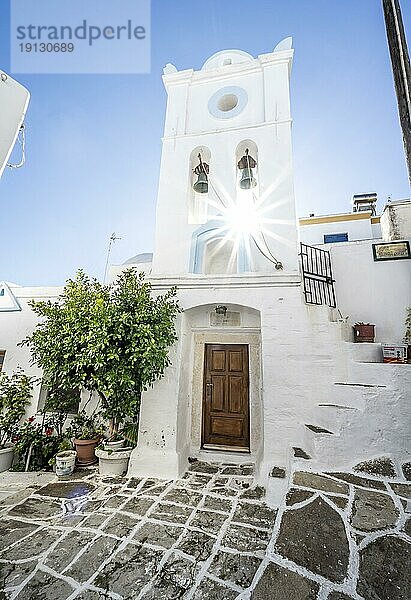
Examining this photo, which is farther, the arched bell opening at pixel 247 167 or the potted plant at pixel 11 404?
the arched bell opening at pixel 247 167

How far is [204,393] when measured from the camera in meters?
6.34

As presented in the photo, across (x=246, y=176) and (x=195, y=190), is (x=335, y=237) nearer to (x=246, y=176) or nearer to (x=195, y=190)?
(x=246, y=176)

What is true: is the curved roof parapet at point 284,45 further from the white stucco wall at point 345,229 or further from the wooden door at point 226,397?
the wooden door at point 226,397

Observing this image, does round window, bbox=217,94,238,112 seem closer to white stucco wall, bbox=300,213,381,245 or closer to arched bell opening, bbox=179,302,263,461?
arched bell opening, bbox=179,302,263,461

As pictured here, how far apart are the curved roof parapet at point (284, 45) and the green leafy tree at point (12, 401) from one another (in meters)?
10.9

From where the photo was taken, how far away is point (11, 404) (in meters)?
6.24

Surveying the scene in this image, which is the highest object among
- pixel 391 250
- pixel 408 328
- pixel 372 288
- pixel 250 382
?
pixel 391 250

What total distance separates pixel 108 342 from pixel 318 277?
4903 mm

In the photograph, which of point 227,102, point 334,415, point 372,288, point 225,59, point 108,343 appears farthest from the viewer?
point 225,59

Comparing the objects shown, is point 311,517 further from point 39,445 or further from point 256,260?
point 39,445

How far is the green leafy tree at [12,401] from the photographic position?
20.1 ft

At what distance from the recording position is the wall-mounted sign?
6480 mm

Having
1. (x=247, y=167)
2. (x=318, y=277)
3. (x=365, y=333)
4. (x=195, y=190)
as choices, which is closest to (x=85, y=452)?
(x=365, y=333)

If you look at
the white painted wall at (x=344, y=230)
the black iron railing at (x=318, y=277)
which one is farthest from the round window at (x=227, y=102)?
the white painted wall at (x=344, y=230)
